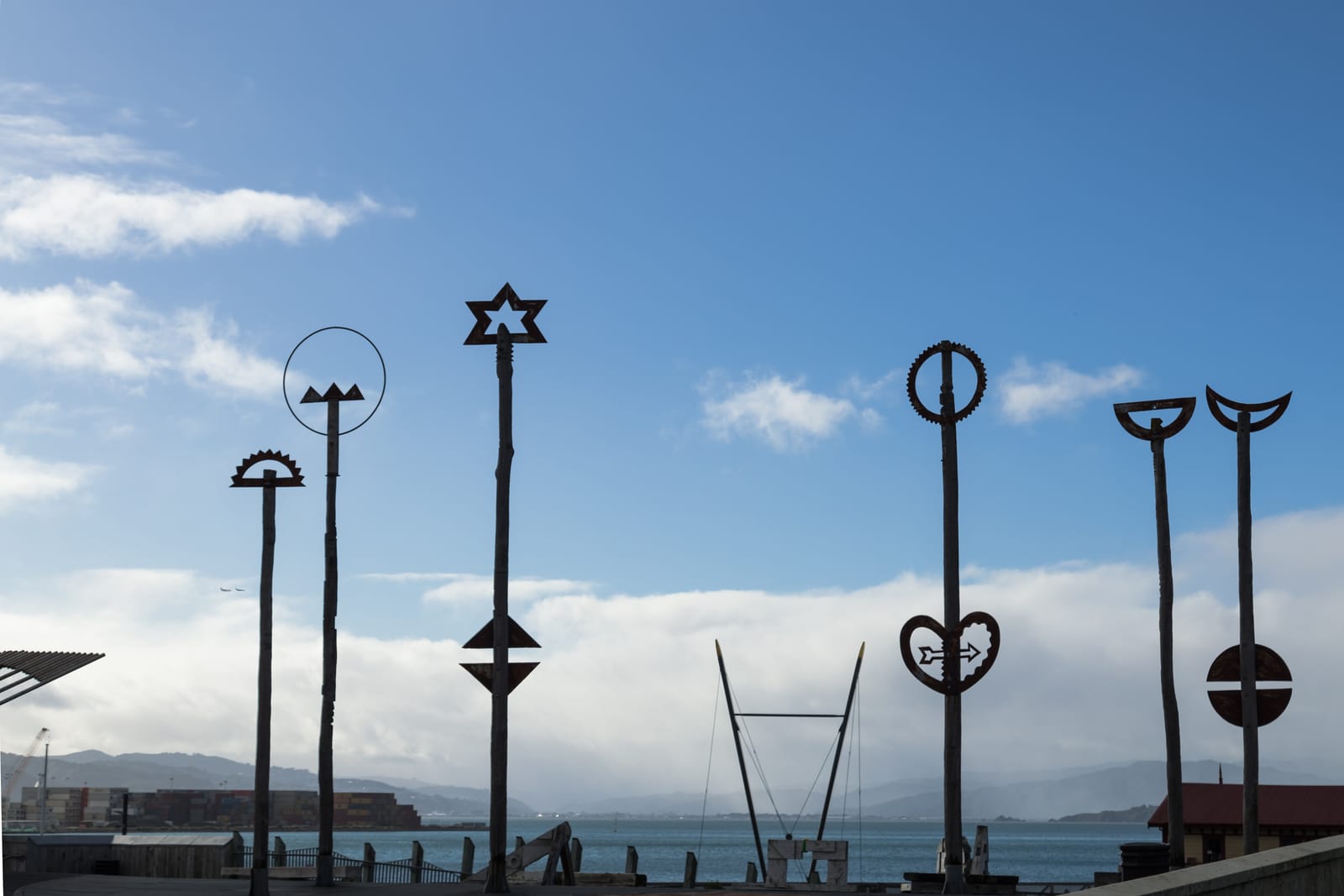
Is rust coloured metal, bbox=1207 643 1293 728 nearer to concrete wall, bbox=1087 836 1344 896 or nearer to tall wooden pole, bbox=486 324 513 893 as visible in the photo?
concrete wall, bbox=1087 836 1344 896

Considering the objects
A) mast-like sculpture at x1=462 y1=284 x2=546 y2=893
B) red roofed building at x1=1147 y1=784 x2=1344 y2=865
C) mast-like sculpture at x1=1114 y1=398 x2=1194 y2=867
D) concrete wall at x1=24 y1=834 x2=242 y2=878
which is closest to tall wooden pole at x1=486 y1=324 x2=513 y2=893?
mast-like sculpture at x1=462 y1=284 x2=546 y2=893

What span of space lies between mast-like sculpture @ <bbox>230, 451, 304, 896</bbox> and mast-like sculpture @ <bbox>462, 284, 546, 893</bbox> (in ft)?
10.6

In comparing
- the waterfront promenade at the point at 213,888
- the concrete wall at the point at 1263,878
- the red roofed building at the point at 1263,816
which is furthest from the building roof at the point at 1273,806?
the concrete wall at the point at 1263,878

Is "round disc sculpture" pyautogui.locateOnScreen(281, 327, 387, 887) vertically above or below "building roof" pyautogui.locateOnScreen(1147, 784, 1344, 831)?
above

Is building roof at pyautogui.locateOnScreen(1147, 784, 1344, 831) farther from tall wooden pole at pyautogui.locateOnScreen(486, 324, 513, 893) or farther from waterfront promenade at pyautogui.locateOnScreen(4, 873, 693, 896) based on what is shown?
tall wooden pole at pyautogui.locateOnScreen(486, 324, 513, 893)

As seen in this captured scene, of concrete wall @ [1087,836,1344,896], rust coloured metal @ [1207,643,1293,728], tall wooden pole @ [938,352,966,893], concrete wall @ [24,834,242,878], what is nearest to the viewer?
concrete wall @ [1087,836,1344,896]

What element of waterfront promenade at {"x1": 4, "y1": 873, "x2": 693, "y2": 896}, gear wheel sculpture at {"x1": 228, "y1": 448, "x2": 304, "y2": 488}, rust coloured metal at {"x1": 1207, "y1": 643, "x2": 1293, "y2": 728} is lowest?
waterfront promenade at {"x1": 4, "y1": 873, "x2": 693, "y2": 896}

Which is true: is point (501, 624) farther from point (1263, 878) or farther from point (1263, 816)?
point (1263, 816)

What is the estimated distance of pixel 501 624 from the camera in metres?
20.1

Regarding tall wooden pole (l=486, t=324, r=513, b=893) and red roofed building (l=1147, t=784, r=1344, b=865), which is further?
red roofed building (l=1147, t=784, r=1344, b=865)

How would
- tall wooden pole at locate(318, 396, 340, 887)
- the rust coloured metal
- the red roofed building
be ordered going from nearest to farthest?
the rust coloured metal < tall wooden pole at locate(318, 396, 340, 887) < the red roofed building

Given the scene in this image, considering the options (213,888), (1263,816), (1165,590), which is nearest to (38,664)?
(213,888)

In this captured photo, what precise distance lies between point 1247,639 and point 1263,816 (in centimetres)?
3916

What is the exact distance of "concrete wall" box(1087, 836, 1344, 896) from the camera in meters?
8.98
